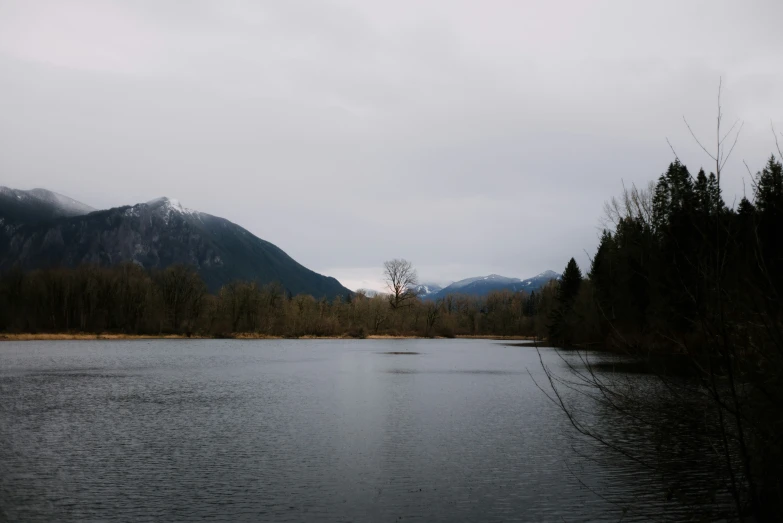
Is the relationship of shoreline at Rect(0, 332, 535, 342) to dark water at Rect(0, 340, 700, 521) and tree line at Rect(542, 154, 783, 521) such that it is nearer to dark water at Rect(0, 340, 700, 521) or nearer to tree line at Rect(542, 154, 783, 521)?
dark water at Rect(0, 340, 700, 521)

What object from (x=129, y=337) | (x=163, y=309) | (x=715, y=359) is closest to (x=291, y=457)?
(x=715, y=359)

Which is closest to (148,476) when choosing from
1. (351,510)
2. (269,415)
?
(351,510)

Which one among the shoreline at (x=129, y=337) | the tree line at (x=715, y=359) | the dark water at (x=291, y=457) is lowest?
the dark water at (x=291, y=457)

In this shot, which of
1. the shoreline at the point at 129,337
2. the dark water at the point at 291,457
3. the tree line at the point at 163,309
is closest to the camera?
the dark water at the point at 291,457

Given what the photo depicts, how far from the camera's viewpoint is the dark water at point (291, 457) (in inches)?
527

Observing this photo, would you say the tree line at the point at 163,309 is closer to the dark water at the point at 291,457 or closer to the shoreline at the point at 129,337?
the shoreline at the point at 129,337

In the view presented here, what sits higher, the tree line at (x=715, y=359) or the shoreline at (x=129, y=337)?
the tree line at (x=715, y=359)

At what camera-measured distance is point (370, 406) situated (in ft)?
96.2

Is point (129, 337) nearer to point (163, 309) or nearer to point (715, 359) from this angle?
point (163, 309)

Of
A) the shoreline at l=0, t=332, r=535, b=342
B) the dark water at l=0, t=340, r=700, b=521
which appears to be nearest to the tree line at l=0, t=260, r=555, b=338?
the shoreline at l=0, t=332, r=535, b=342

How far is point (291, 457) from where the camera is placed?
1811cm

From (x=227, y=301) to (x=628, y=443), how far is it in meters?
119

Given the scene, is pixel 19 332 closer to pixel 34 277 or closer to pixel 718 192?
pixel 34 277

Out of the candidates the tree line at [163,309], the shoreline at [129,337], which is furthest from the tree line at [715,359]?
the shoreline at [129,337]
